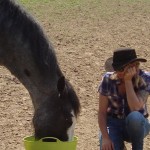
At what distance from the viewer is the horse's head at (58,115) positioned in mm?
4043

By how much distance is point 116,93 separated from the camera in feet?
13.7

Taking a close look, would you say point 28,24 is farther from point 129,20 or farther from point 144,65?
point 129,20

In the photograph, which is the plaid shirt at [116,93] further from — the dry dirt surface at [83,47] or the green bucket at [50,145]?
the dry dirt surface at [83,47]

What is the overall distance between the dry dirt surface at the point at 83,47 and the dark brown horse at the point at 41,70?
84cm

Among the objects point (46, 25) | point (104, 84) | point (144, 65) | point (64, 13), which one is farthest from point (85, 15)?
point (104, 84)

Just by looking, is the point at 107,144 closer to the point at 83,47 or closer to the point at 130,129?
the point at 130,129

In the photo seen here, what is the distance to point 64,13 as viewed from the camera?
42.0 ft

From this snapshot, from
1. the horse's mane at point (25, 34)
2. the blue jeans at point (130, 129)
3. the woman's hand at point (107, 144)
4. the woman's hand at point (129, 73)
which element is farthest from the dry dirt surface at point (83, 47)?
the woman's hand at point (129, 73)

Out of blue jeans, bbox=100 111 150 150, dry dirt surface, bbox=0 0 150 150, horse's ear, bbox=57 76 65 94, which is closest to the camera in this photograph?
horse's ear, bbox=57 76 65 94

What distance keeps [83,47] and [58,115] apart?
201 inches

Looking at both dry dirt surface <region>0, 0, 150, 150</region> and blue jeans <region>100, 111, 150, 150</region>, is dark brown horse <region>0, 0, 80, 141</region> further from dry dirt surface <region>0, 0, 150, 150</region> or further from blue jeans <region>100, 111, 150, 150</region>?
dry dirt surface <region>0, 0, 150, 150</region>

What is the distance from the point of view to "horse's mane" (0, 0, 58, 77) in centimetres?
404

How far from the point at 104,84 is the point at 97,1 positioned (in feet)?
37.7

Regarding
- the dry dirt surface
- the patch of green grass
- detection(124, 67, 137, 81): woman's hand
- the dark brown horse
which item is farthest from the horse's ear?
the patch of green grass
